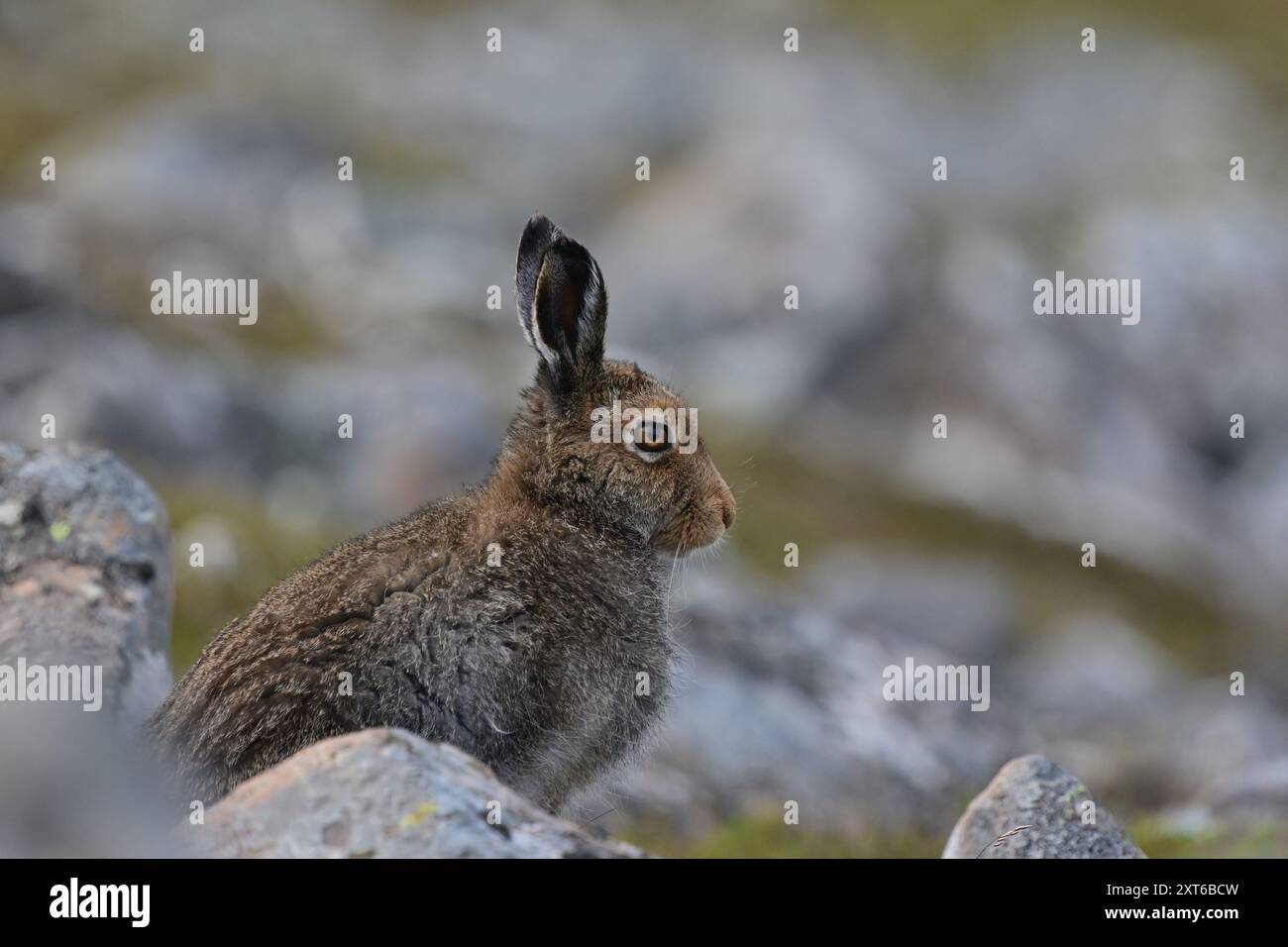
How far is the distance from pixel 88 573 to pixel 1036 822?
28.4ft

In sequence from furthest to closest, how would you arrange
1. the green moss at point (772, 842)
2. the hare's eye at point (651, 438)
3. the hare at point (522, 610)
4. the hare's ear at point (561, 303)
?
the green moss at point (772, 842)
the hare's eye at point (651, 438)
the hare's ear at point (561, 303)
the hare at point (522, 610)

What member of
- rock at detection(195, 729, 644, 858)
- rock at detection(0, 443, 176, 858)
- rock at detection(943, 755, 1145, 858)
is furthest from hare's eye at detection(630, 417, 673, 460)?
rock at detection(0, 443, 176, 858)

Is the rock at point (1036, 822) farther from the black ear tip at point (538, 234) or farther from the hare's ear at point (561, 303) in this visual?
the black ear tip at point (538, 234)

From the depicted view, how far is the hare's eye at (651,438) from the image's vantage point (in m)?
12.5

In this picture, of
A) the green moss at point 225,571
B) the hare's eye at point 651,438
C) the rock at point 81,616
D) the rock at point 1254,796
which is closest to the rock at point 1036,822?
the hare's eye at point 651,438

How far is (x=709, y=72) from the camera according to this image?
15362 centimetres

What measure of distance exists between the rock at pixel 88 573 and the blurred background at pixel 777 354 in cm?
433

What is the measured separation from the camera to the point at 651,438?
12477 millimetres

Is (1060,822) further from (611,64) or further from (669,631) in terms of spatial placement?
(611,64)

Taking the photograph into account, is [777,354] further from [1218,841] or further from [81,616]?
[81,616]

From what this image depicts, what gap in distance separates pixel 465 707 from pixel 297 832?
2279mm

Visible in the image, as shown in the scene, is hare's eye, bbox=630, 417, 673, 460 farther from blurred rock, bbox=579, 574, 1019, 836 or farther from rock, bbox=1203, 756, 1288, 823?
rock, bbox=1203, 756, 1288, 823

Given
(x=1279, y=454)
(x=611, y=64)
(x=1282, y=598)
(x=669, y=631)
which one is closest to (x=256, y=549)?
(x=669, y=631)

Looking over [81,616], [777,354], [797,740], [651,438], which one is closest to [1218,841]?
[797,740]
